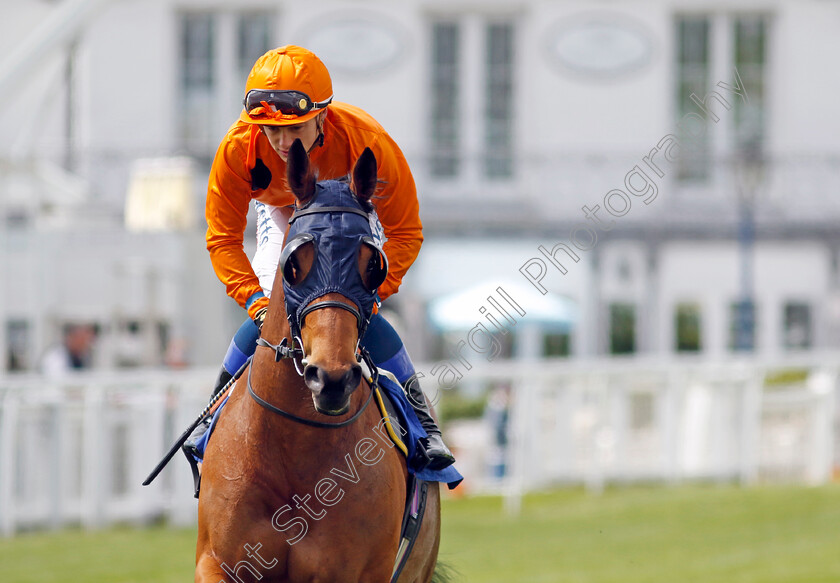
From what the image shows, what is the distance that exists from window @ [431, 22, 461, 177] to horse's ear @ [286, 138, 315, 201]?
57.8 ft

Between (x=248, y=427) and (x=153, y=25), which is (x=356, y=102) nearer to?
(x=153, y=25)

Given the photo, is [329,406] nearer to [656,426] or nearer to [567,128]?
[656,426]

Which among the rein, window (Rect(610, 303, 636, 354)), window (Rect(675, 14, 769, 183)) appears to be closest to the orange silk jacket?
the rein

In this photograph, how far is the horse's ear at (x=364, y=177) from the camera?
377 centimetres

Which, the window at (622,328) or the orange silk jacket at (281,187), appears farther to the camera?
the window at (622,328)

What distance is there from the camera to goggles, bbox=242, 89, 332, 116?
159 inches

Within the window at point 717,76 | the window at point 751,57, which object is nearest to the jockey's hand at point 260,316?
the window at point 717,76

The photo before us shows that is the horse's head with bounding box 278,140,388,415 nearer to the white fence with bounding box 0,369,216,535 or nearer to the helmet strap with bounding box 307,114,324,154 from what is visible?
the helmet strap with bounding box 307,114,324,154

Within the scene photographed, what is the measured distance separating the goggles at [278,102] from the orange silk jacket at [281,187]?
0.19 metres

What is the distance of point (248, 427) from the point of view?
3.90 meters

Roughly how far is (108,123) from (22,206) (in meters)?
5.58

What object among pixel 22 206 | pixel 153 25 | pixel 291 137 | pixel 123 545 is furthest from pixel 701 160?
pixel 291 137

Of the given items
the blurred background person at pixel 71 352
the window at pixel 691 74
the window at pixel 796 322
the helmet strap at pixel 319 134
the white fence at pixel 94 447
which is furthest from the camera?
the window at pixel 691 74

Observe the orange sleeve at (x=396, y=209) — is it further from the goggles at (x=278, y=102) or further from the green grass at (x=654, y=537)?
the green grass at (x=654, y=537)
